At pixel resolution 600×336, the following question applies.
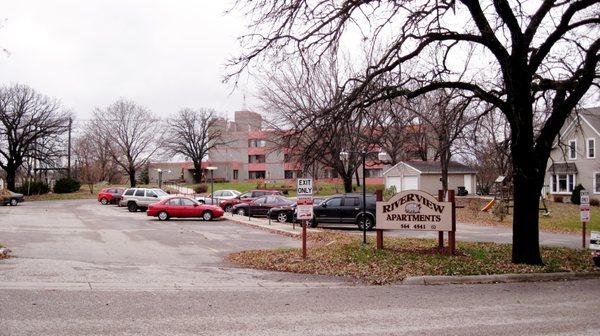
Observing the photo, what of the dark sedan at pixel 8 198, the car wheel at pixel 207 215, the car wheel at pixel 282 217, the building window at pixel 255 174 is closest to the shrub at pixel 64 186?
the dark sedan at pixel 8 198

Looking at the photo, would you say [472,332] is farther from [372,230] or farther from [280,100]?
[280,100]

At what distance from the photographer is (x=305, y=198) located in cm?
1440

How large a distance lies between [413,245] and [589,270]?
17.2ft

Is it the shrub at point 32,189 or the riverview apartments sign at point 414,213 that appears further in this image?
the shrub at point 32,189

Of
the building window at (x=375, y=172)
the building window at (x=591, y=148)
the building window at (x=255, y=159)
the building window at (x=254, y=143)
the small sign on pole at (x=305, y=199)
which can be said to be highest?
the building window at (x=254, y=143)

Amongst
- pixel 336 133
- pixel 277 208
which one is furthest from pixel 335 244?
pixel 277 208

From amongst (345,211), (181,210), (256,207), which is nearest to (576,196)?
(345,211)

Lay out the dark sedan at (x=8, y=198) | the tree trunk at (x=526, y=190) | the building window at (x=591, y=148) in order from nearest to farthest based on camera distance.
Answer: the tree trunk at (x=526, y=190), the building window at (x=591, y=148), the dark sedan at (x=8, y=198)

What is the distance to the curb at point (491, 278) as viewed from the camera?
36.7 ft

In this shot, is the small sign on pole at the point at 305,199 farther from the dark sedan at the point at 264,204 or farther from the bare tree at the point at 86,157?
the bare tree at the point at 86,157

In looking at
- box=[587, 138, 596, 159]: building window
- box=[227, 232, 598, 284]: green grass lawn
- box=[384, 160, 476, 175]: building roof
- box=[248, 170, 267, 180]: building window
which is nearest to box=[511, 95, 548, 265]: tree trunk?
box=[227, 232, 598, 284]: green grass lawn

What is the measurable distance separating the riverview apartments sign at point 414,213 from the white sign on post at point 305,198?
215 cm

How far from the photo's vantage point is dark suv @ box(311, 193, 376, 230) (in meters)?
26.4

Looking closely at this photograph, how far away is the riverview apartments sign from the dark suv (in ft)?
36.0
